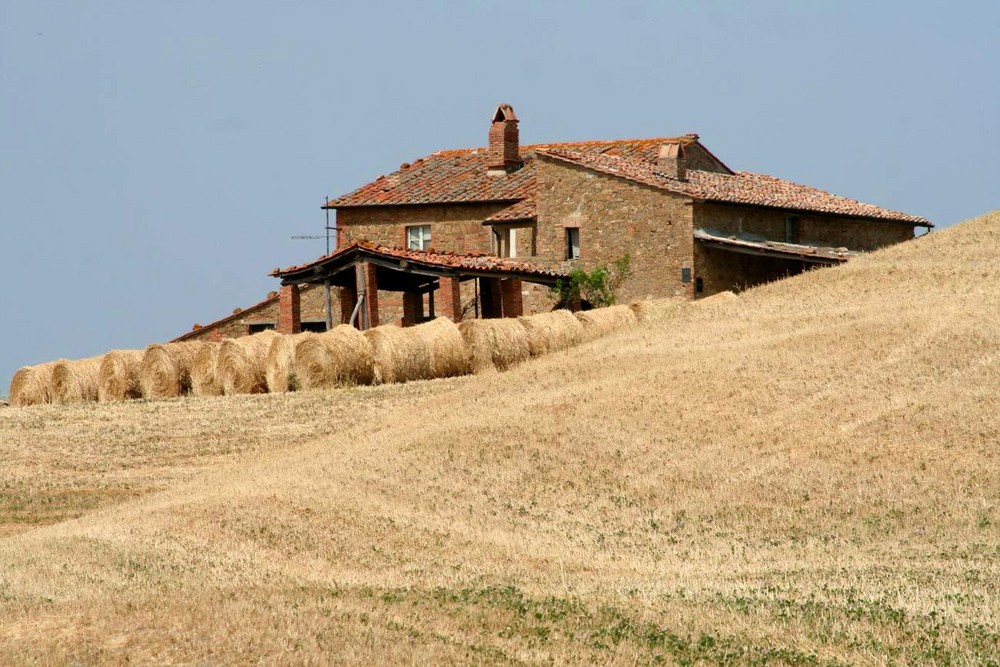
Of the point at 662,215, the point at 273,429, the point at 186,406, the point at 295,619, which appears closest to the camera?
the point at 295,619

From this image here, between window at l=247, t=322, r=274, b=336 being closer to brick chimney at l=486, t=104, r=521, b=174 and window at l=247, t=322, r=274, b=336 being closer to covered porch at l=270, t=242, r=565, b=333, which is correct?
covered porch at l=270, t=242, r=565, b=333

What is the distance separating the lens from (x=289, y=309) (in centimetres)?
4181

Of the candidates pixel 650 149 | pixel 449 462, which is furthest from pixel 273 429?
pixel 650 149

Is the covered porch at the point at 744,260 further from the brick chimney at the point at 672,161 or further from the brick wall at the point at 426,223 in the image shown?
the brick wall at the point at 426,223

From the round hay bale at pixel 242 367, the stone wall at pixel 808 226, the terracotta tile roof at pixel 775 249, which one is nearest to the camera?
the round hay bale at pixel 242 367

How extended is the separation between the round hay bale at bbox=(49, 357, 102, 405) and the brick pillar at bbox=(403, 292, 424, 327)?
13.7 m

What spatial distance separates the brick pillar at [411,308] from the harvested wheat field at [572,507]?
1578 centimetres

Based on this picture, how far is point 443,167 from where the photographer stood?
174ft

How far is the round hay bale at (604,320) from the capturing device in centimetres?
3394

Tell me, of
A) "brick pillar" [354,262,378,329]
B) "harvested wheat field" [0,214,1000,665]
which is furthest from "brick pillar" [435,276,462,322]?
"harvested wheat field" [0,214,1000,665]

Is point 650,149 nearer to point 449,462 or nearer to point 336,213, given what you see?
point 336,213

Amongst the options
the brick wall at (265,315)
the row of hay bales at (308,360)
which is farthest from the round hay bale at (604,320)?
the brick wall at (265,315)

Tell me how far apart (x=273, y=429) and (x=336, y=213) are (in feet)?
87.4

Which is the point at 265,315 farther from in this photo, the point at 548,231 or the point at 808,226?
the point at 808,226
